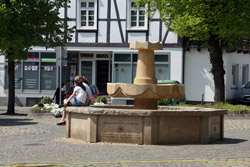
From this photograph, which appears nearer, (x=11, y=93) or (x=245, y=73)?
(x=11, y=93)

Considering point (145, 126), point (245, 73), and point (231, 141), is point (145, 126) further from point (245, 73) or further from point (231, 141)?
point (245, 73)

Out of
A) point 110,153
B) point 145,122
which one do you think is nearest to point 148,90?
point 145,122

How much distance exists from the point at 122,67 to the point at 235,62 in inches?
280

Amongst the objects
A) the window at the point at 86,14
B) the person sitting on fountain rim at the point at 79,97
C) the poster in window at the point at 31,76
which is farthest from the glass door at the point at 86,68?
the person sitting on fountain rim at the point at 79,97

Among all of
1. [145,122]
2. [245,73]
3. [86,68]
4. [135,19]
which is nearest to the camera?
[145,122]

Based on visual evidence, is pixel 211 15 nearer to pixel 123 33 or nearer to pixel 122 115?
pixel 123 33

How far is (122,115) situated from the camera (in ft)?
45.8

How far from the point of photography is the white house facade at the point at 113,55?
3659cm

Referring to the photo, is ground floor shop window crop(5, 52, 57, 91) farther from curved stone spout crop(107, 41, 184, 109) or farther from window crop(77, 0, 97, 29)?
curved stone spout crop(107, 41, 184, 109)

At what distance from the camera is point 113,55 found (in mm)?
37281

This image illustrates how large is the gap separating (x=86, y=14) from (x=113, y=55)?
2.86m

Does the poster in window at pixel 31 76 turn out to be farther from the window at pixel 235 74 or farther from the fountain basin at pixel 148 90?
the fountain basin at pixel 148 90

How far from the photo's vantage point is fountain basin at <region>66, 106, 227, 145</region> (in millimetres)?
13898

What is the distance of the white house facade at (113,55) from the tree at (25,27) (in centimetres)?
858
